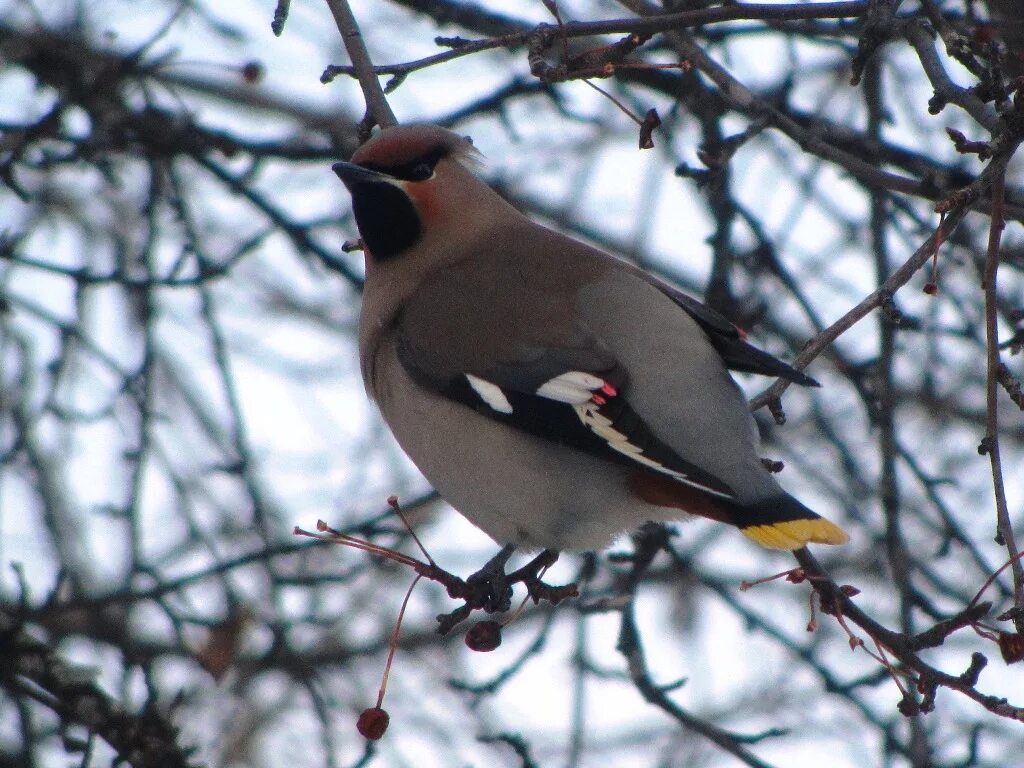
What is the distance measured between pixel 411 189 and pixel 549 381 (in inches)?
38.2

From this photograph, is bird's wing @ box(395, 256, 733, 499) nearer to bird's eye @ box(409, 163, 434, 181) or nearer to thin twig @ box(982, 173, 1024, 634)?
bird's eye @ box(409, 163, 434, 181)

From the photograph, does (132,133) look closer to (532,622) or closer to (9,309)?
(9,309)

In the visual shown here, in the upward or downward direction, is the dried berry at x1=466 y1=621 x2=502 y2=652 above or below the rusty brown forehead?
below

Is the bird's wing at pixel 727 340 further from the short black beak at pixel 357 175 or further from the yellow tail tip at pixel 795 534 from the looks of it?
the short black beak at pixel 357 175

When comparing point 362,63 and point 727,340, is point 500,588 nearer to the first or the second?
point 727,340

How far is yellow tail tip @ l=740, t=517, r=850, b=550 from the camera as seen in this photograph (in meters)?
3.05

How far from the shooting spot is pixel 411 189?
4266 millimetres

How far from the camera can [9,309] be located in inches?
176

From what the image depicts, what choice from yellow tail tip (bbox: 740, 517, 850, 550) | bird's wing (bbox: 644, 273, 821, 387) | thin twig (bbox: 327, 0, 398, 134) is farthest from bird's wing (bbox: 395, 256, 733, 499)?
thin twig (bbox: 327, 0, 398, 134)

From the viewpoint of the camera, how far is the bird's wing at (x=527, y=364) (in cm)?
338

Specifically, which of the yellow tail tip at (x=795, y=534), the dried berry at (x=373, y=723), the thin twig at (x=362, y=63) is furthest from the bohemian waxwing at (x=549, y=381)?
the dried berry at (x=373, y=723)

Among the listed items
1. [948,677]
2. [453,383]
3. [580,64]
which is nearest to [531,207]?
[453,383]

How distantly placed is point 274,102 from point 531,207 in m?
1.72

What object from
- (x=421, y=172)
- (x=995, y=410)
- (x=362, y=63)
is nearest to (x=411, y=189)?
(x=421, y=172)
